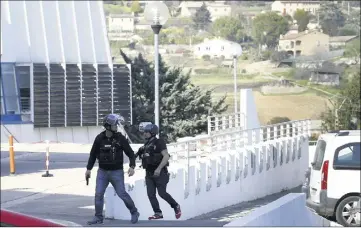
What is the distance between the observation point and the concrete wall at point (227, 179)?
18469mm

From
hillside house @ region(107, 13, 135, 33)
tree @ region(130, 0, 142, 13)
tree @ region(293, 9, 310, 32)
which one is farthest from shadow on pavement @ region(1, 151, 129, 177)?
tree @ region(293, 9, 310, 32)

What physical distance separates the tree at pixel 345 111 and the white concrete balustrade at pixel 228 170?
16.5 meters

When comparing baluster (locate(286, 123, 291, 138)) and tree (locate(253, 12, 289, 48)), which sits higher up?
tree (locate(253, 12, 289, 48))

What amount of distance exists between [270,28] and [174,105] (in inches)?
1141

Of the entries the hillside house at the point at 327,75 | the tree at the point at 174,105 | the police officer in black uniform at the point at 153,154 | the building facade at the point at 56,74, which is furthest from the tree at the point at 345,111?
the police officer in black uniform at the point at 153,154

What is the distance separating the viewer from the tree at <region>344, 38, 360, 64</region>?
253 ft

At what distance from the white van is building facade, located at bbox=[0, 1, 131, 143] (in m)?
27.5

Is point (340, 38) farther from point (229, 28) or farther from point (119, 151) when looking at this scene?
point (119, 151)

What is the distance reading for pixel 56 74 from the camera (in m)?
45.6

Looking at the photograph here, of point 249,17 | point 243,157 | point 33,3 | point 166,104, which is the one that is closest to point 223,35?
point 249,17

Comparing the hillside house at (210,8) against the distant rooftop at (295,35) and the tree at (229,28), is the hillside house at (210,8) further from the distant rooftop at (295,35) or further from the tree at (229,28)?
the distant rooftop at (295,35)

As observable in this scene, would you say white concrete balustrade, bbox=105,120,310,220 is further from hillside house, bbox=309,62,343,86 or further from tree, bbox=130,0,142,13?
tree, bbox=130,0,142,13

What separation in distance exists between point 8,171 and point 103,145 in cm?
1325

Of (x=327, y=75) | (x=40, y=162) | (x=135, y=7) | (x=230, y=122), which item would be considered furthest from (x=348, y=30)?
(x=40, y=162)
